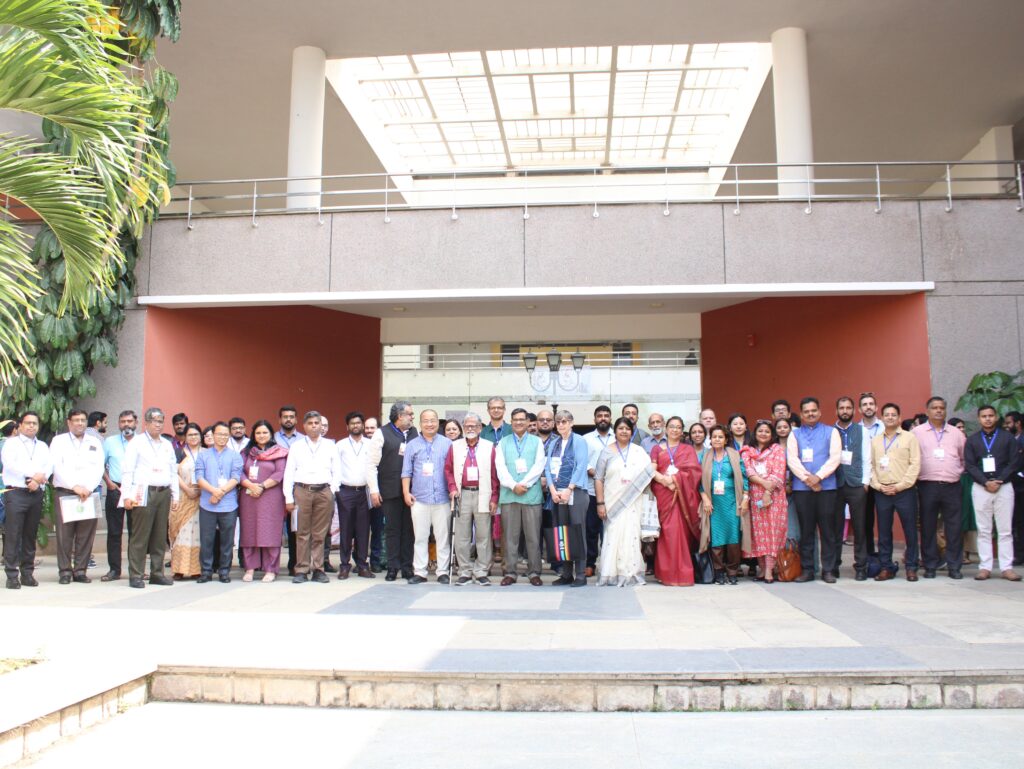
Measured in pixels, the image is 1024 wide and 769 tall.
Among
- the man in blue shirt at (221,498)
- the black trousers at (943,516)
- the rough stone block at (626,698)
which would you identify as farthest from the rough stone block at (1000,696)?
the man in blue shirt at (221,498)

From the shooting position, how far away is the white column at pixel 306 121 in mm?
12312

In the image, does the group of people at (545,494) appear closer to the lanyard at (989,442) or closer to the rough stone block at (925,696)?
the lanyard at (989,442)

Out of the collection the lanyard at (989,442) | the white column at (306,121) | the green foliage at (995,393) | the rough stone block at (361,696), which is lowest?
the rough stone block at (361,696)

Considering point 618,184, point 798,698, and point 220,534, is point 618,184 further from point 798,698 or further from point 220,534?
point 798,698

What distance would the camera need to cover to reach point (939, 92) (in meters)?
14.1

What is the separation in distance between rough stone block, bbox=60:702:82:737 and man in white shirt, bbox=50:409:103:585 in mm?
4078

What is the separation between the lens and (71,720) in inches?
146

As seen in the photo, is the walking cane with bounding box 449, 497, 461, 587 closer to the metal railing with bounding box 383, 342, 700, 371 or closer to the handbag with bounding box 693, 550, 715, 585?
the handbag with bounding box 693, 550, 715, 585

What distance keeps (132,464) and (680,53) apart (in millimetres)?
10308

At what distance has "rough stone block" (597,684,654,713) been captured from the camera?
4.02 meters

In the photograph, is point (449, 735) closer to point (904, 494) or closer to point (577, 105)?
point (904, 494)

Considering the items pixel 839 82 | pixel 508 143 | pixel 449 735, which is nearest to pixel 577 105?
pixel 508 143

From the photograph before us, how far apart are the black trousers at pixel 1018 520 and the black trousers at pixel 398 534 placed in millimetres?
5729

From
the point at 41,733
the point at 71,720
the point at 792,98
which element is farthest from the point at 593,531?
the point at 792,98
